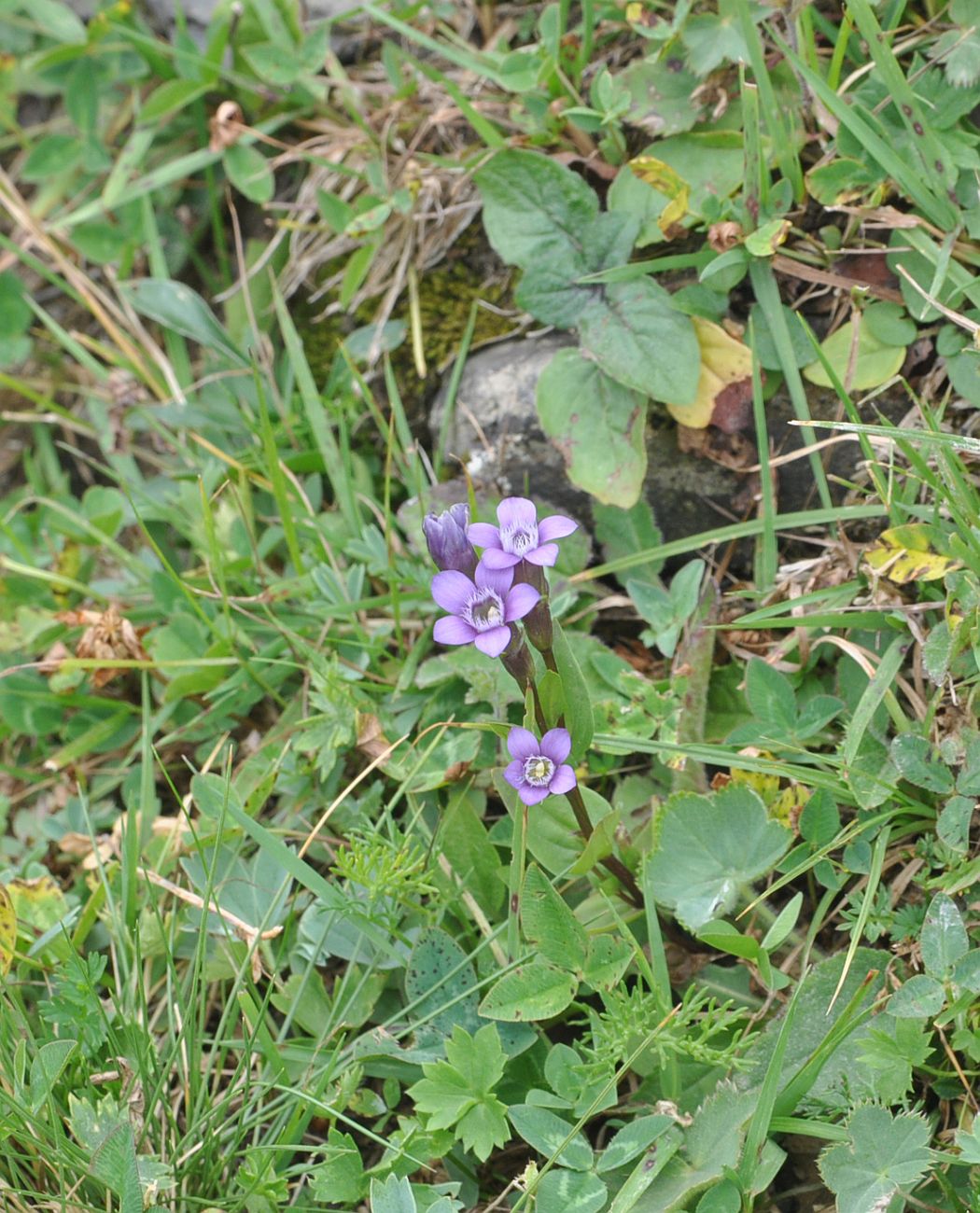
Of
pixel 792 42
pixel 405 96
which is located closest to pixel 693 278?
pixel 792 42

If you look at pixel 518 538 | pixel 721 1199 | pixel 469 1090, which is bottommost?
pixel 721 1199

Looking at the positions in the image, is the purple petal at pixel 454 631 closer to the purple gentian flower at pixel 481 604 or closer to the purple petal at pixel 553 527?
the purple gentian flower at pixel 481 604

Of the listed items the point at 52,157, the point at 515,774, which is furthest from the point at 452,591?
the point at 52,157

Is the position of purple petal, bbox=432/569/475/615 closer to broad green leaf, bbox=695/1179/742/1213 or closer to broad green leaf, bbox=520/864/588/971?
broad green leaf, bbox=520/864/588/971

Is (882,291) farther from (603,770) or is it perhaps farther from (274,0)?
(274,0)

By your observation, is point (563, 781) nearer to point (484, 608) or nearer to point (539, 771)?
point (539, 771)

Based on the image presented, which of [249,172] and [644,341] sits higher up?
[249,172]
